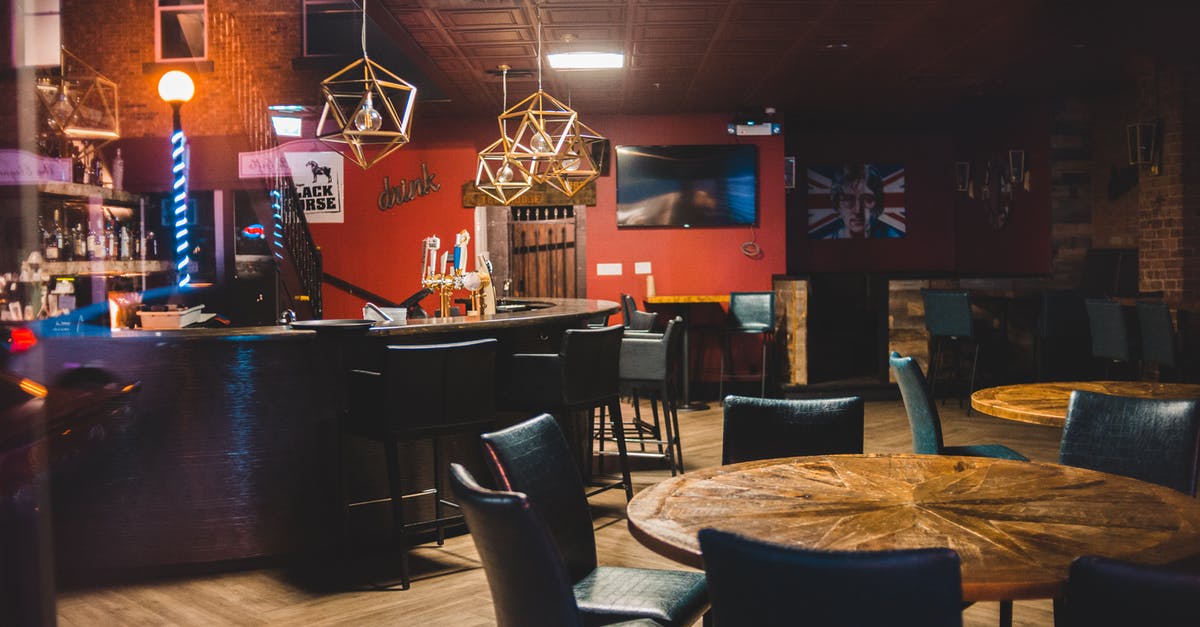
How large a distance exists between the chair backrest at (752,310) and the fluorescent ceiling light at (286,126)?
5.00 meters

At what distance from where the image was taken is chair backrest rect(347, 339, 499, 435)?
374 cm

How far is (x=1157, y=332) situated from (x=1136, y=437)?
4.17 metres

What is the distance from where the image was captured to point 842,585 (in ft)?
3.79

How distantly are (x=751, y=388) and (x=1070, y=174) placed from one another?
3797 millimetres

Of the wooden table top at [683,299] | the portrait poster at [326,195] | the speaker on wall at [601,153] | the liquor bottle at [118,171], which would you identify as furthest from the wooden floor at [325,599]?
the liquor bottle at [118,171]

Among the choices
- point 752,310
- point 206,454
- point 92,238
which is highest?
point 92,238

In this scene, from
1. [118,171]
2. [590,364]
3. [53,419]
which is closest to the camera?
[53,419]

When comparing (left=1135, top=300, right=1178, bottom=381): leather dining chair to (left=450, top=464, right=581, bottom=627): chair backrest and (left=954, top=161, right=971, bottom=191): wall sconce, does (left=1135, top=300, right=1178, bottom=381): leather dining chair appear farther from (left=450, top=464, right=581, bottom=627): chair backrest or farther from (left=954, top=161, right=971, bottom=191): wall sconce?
(left=450, top=464, right=581, bottom=627): chair backrest

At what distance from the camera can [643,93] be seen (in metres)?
8.45

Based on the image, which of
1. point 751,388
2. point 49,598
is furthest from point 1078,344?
point 49,598

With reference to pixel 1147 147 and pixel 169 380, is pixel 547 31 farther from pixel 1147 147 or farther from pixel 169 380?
pixel 1147 147

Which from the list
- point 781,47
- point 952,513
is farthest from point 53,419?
point 781,47

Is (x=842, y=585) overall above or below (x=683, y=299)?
below

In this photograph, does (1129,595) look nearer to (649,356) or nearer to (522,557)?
(522,557)
